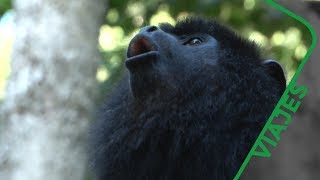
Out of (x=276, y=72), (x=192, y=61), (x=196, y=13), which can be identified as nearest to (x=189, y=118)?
(x=192, y=61)

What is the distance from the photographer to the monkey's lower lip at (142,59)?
5.33ft

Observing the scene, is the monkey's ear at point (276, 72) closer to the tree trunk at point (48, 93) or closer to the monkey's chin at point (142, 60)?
the monkey's chin at point (142, 60)

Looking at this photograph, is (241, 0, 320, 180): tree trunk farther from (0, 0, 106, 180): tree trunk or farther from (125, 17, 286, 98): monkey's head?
(0, 0, 106, 180): tree trunk

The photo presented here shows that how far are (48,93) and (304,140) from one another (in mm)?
2265

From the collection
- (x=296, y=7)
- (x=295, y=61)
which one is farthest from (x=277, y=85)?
(x=295, y=61)

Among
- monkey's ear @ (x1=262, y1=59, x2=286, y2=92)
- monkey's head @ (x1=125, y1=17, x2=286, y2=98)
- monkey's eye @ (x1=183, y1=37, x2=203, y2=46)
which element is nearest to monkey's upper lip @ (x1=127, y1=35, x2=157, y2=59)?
monkey's head @ (x1=125, y1=17, x2=286, y2=98)

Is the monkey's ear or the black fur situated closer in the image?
the black fur

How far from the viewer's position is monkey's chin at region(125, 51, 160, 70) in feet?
5.33

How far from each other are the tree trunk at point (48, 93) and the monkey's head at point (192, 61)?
1436 millimetres

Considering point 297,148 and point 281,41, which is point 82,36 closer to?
point 281,41

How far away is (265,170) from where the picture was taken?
1221 mm

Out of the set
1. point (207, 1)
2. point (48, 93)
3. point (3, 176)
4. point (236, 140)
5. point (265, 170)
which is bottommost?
point (3, 176)

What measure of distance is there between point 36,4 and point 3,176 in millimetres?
852

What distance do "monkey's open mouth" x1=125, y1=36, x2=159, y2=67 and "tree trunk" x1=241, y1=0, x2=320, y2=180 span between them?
1.63 ft
